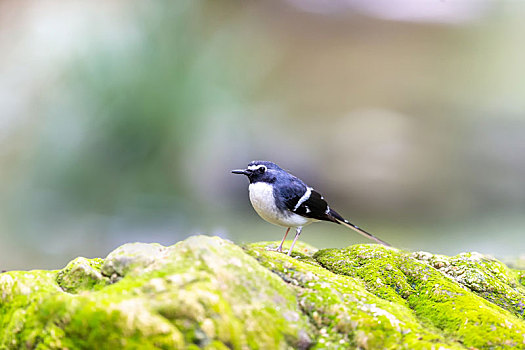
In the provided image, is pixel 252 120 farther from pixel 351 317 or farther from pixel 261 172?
pixel 351 317

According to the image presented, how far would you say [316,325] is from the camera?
257 cm

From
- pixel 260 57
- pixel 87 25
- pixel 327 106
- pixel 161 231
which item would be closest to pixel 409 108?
pixel 327 106

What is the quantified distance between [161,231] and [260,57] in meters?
4.96

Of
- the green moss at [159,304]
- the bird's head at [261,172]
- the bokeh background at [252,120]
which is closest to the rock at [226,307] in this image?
the green moss at [159,304]

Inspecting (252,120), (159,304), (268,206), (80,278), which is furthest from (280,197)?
(252,120)

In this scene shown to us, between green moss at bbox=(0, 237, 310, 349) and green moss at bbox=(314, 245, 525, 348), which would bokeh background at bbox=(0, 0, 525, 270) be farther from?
green moss at bbox=(0, 237, 310, 349)

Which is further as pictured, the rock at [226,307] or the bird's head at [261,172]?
the bird's head at [261,172]

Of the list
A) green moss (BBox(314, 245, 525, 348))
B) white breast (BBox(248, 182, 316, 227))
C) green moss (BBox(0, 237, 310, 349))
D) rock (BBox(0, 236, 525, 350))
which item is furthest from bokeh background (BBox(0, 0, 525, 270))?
green moss (BBox(0, 237, 310, 349))

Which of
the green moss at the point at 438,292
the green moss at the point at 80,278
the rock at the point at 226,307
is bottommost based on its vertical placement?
the green moss at the point at 80,278

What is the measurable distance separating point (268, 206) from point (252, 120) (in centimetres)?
673

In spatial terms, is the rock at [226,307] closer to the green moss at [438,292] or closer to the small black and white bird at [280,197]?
the green moss at [438,292]

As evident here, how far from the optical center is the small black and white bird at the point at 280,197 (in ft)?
13.6

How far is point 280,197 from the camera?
4.13m

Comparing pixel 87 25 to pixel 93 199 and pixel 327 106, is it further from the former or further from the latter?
pixel 327 106
